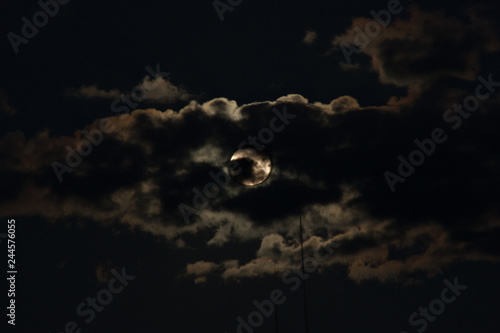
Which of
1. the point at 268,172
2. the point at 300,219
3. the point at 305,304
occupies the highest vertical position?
the point at 268,172

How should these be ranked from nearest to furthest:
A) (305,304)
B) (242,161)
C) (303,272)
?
(303,272) → (305,304) → (242,161)

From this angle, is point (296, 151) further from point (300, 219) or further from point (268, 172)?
point (300, 219)

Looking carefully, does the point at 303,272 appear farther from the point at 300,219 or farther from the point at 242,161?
the point at 242,161

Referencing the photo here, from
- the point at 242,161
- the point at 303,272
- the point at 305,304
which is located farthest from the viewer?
the point at 242,161

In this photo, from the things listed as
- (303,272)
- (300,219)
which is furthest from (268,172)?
(303,272)

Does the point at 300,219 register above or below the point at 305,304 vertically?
above

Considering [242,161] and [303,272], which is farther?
[242,161]

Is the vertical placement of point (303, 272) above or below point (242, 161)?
below

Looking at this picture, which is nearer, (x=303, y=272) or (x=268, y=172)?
(x=303, y=272)

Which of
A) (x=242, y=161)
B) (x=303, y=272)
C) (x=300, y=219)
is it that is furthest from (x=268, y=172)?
(x=303, y=272)
